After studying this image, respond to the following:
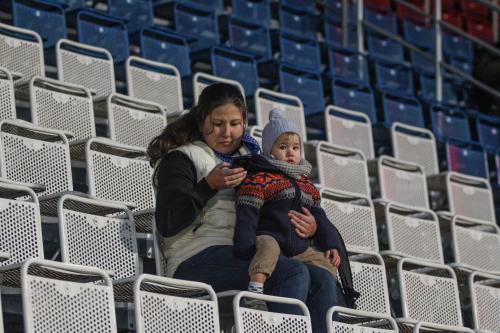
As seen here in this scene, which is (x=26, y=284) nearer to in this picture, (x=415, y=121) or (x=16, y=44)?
(x=16, y=44)

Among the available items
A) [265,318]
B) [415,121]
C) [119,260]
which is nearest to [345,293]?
[265,318]

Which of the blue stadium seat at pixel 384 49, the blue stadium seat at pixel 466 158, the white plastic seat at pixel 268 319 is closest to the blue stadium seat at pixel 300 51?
the blue stadium seat at pixel 384 49

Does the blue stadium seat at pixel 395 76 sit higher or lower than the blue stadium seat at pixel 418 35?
lower

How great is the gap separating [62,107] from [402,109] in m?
3.55

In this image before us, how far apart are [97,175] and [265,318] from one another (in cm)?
129

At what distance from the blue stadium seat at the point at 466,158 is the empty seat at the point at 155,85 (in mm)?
2161

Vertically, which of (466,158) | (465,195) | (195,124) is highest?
(466,158)

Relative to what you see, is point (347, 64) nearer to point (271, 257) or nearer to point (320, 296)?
point (320, 296)

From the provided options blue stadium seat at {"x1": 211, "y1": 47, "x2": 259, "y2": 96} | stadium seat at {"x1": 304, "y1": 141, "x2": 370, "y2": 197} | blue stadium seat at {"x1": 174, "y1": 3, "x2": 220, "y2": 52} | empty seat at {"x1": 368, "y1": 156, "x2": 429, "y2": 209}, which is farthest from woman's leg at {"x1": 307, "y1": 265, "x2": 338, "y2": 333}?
blue stadium seat at {"x1": 174, "y1": 3, "x2": 220, "y2": 52}

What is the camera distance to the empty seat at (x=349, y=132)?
7.80 m

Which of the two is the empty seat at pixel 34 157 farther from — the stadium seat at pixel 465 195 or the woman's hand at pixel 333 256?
the stadium seat at pixel 465 195

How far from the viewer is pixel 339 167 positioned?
6961 mm

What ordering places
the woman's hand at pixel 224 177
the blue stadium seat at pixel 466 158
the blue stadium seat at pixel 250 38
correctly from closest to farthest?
1. the woman's hand at pixel 224 177
2. the blue stadium seat at pixel 466 158
3. the blue stadium seat at pixel 250 38

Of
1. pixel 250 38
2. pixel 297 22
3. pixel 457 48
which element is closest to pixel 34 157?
pixel 250 38
